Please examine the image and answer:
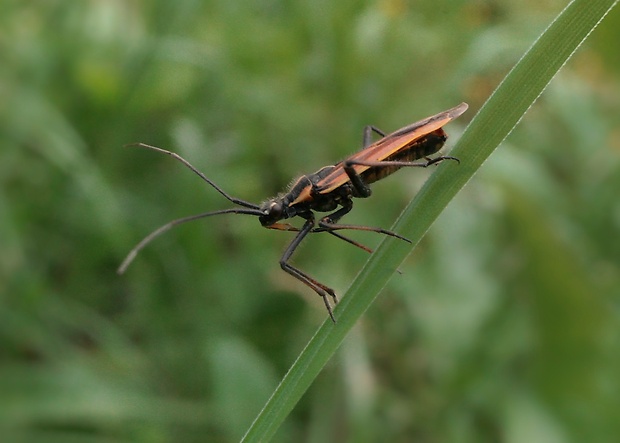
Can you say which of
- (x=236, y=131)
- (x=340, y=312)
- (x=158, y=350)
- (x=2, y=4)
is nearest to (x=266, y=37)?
(x=236, y=131)

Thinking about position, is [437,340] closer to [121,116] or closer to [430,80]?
[430,80]

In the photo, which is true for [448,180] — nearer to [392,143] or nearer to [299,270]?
[392,143]

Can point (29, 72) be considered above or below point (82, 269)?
above

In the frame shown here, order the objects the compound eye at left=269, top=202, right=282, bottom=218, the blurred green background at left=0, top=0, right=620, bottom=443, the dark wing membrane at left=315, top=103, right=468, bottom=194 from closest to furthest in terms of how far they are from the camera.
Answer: the dark wing membrane at left=315, top=103, right=468, bottom=194 → the compound eye at left=269, top=202, right=282, bottom=218 → the blurred green background at left=0, top=0, right=620, bottom=443

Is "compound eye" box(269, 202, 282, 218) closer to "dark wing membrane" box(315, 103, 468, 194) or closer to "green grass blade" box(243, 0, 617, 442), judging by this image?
"dark wing membrane" box(315, 103, 468, 194)

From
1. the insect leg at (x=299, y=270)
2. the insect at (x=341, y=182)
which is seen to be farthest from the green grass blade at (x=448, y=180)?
the insect leg at (x=299, y=270)

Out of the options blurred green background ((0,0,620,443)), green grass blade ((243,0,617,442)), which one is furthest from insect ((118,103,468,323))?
blurred green background ((0,0,620,443))

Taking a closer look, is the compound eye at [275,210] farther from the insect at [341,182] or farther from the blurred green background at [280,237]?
the blurred green background at [280,237]
